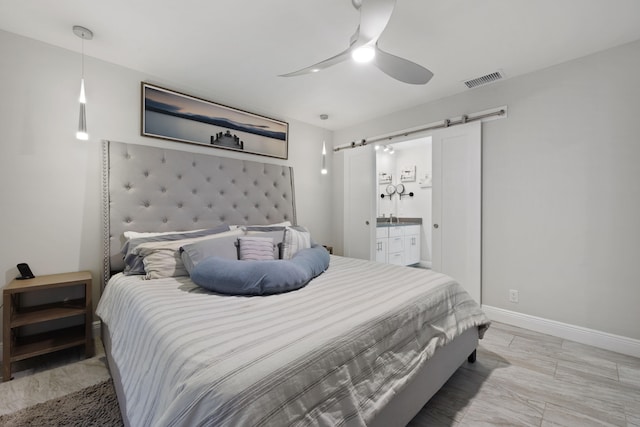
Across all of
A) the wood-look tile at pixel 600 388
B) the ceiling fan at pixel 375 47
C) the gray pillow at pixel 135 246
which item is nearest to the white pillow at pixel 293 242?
the gray pillow at pixel 135 246

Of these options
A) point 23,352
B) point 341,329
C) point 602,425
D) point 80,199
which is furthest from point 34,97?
point 602,425

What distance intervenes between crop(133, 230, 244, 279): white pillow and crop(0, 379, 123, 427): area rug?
72cm

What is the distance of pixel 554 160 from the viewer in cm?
242

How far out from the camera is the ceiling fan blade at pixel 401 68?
1686mm

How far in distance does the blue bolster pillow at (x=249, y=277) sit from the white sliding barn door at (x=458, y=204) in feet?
6.64

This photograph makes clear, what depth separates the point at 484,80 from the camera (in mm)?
2648

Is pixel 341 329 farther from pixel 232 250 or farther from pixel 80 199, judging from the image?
pixel 80 199

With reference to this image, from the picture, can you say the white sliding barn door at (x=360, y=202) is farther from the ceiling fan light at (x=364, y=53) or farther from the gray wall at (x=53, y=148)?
the gray wall at (x=53, y=148)

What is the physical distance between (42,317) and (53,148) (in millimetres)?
1242

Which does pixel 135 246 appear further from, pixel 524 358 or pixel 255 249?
pixel 524 358

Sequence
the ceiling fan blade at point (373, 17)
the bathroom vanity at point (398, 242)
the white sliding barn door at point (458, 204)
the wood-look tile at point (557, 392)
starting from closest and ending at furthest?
the ceiling fan blade at point (373, 17) → the wood-look tile at point (557, 392) → the white sliding barn door at point (458, 204) → the bathroom vanity at point (398, 242)

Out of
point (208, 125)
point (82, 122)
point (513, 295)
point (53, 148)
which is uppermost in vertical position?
point (208, 125)

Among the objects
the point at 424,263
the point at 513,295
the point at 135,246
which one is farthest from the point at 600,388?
the point at 424,263

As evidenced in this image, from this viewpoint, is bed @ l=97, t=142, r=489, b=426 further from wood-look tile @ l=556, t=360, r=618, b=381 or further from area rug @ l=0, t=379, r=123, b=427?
wood-look tile @ l=556, t=360, r=618, b=381
